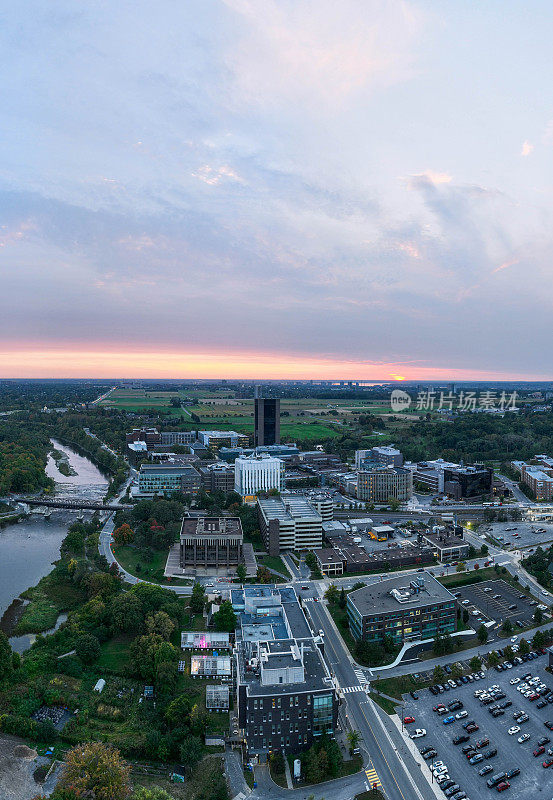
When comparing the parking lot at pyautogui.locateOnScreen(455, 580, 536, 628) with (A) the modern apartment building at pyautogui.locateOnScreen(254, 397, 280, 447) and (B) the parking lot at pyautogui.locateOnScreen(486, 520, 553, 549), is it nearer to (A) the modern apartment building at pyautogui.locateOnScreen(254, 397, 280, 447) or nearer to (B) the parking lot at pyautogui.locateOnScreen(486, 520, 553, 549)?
(B) the parking lot at pyautogui.locateOnScreen(486, 520, 553, 549)

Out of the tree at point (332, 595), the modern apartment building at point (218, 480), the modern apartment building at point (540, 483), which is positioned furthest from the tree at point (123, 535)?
the modern apartment building at point (540, 483)

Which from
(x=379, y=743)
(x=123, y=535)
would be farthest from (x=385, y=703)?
(x=123, y=535)

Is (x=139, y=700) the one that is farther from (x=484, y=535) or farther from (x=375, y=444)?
(x=375, y=444)

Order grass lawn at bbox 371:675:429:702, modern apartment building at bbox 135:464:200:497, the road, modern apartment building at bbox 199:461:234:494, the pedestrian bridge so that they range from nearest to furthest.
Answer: the road
grass lawn at bbox 371:675:429:702
the pedestrian bridge
modern apartment building at bbox 135:464:200:497
modern apartment building at bbox 199:461:234:494

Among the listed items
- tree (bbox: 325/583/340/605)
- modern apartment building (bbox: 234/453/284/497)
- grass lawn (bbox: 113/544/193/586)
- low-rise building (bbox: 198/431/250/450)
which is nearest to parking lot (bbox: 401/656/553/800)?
tree (bbox: 325/583/340/605)

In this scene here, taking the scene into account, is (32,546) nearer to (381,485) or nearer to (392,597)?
(392,597)

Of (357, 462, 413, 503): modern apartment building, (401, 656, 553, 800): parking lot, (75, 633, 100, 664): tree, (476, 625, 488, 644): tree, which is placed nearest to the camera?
(401, 656, 553, 800): parking lot
